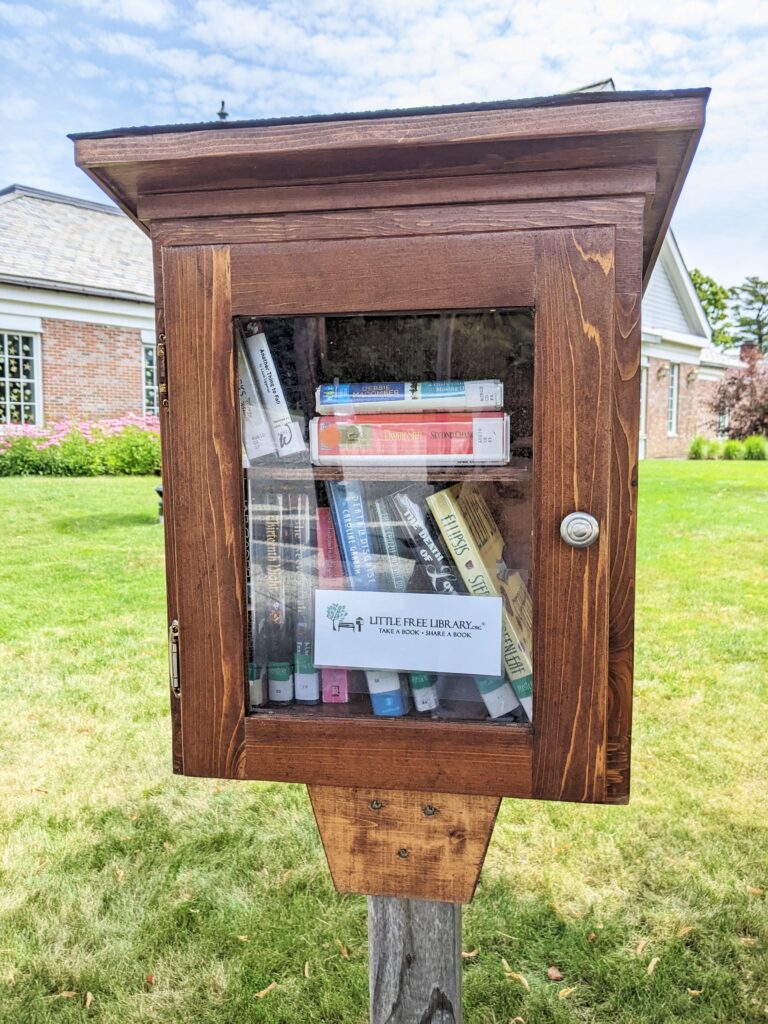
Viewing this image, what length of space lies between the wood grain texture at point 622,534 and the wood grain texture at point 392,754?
12cm

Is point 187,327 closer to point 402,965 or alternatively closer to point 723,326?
point 402,965

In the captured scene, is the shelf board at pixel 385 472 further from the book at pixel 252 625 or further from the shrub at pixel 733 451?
the shrub at pixel 733 451

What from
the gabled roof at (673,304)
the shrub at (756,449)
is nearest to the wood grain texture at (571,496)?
the gabled roof at (673,304)

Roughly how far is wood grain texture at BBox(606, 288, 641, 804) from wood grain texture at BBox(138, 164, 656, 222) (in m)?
0.12

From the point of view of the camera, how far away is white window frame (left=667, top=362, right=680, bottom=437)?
16328mm

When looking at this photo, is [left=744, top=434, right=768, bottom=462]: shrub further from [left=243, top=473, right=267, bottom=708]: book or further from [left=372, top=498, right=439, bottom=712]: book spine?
[left=243, top=473, right=267, bottom=708]: book

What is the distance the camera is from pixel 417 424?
103 cm

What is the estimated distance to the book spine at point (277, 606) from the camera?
3.45 feet

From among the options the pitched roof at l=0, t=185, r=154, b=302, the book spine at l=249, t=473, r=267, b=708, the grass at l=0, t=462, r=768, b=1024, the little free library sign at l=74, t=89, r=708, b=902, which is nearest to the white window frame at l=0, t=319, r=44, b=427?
the pitched roof at l=0, t=185, r=154, b=302

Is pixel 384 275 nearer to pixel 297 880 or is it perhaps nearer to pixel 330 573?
pixel 330 573

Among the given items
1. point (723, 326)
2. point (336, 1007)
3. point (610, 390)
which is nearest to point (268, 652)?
point (610, 390)

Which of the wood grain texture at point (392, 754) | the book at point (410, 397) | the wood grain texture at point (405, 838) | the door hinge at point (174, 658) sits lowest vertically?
the wood grain texture at point (405, 838)

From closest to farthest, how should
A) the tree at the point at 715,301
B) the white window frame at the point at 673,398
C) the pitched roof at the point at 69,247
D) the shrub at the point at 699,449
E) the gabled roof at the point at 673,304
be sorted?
the pitched roof at the point at 69,247 → the gabled roof at the point at 673,304 → the shrub at the point at 699,449 → the white window frame at the point at 673,398 → the tree at the point at 715,301

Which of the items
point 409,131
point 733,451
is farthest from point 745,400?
point 409,131
